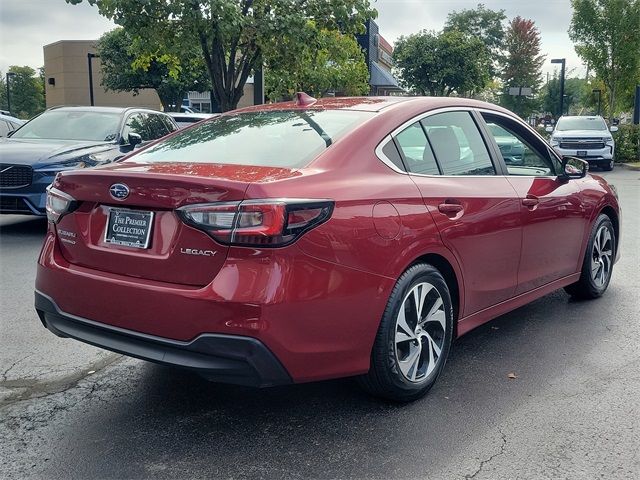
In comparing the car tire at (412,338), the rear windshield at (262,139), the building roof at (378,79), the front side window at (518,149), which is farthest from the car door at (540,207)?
the building roof at (378,79)

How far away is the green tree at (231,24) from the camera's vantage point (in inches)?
455

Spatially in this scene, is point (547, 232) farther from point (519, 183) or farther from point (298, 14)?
point (298, 14)

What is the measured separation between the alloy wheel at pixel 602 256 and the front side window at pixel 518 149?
38.4 inches

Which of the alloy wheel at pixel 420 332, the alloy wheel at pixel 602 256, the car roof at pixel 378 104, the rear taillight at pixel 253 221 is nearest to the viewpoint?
the rear taillight at pixel 253 221

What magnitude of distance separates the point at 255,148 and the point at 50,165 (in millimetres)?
5565

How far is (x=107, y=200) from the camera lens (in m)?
3.32

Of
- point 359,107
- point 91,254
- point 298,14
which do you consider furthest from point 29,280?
point 298,14

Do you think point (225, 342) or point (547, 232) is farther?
point (547, 232)

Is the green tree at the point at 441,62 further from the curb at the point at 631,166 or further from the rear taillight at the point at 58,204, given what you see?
the rear taillight at the point at 58,204

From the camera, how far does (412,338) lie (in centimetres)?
365

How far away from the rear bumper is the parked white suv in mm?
19700

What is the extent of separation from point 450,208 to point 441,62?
163ft

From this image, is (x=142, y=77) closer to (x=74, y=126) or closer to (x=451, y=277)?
(x=74, y=126)

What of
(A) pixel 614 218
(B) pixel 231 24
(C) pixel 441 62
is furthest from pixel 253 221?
(C) pixel 441 62
